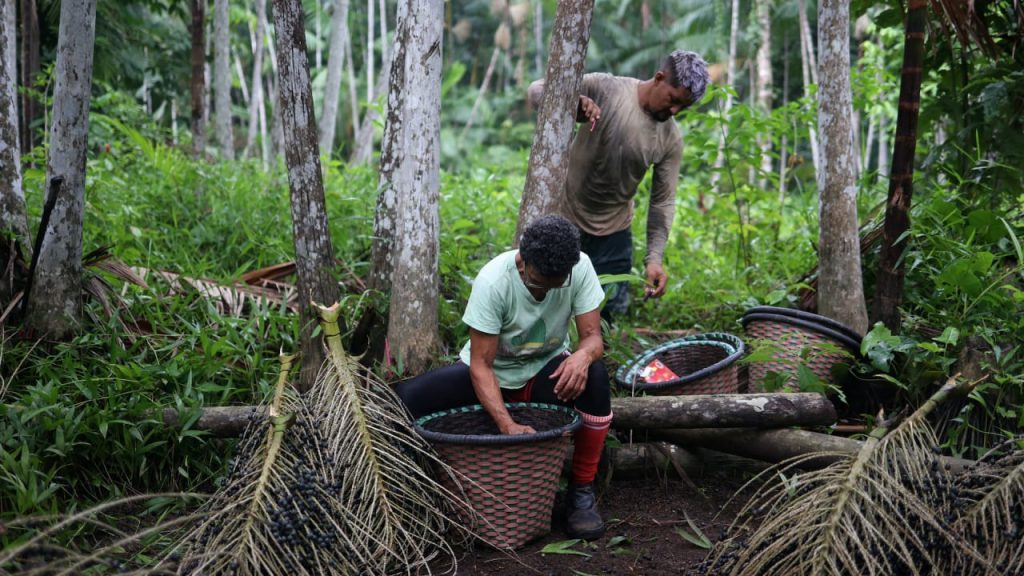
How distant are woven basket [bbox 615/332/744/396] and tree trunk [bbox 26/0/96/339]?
268cm

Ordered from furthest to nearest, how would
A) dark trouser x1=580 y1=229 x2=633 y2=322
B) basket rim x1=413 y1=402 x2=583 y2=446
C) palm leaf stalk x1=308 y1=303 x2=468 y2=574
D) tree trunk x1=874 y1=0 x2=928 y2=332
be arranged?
dark trouser x1=580 y1=229 x2=633 y2=322 → tree trunk x1=874 y1=0 x2=928 y2=332 → basket rim x1=413 y1=402 x2=583 y2=446 → palm leaf stalk x1=308 y1=303 x2=468 y2=574

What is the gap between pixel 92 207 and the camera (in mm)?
5250

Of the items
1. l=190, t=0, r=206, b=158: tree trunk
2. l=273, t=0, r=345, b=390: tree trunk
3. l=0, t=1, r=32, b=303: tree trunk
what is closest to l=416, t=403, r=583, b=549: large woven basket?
l=273, t=0, r=345, b=390: tree trunk

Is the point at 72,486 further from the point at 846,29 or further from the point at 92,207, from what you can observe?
the point at 846,29

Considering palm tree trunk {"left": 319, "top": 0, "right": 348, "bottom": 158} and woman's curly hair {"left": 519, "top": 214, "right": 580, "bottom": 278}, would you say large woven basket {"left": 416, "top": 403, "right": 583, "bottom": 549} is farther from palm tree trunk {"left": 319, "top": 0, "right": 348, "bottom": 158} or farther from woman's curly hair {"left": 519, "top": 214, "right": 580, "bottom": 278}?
palm tree trunk {"left": 319, "top": 0, "right": 348, "bottom": 158}

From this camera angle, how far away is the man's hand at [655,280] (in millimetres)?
4676

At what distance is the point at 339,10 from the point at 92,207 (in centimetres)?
454

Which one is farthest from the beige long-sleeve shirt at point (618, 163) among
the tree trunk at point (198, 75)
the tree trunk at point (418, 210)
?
the tree trunk at point (198, 75)

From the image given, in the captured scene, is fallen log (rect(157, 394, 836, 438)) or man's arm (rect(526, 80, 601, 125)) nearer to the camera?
fallen log (rect(157, 394, 836, 438))

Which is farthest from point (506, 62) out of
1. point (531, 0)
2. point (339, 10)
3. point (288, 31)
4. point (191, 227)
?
point (288, 31)

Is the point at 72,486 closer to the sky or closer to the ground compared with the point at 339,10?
closer to the ground

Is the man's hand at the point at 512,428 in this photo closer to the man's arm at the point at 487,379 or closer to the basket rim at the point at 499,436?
the man's arm at the point at 487,379

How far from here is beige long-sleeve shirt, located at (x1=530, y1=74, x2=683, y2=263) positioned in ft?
14.5

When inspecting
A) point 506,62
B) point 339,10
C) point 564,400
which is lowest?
point 564,400
